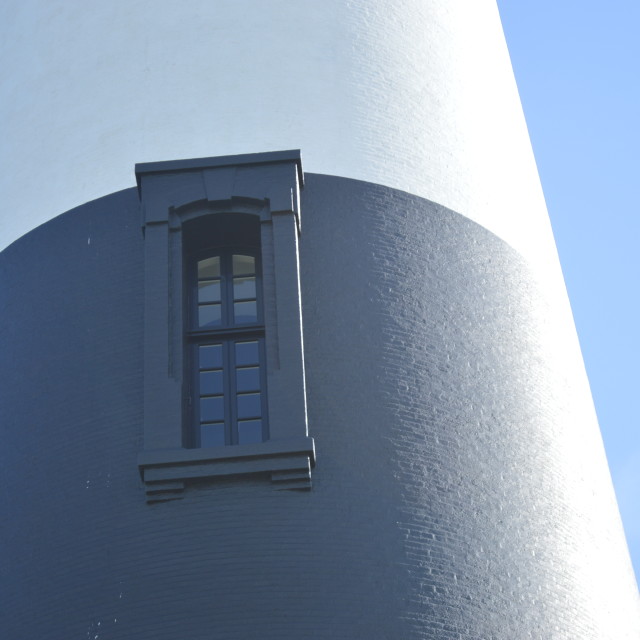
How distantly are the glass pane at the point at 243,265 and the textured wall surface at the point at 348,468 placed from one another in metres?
0.47

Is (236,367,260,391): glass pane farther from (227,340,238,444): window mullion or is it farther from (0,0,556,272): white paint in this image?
(0,0,556,272): white paint

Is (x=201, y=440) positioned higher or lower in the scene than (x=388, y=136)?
lower

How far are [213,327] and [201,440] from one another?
1.07 metres

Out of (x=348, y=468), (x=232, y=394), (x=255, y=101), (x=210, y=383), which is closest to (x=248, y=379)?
(x=232, y=394)

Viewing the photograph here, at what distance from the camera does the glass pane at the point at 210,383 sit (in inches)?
483

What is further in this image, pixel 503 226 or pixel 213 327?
pixel 503 226

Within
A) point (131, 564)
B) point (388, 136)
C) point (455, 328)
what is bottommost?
point (131, 564)

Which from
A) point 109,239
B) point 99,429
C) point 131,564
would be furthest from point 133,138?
point 131,564

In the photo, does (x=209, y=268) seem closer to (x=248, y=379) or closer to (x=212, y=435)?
(x=248, y=379)

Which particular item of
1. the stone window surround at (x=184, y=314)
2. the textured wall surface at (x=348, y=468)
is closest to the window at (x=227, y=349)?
the stone window surround at (x=184, y=314)

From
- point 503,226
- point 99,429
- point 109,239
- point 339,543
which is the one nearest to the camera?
point 339,543

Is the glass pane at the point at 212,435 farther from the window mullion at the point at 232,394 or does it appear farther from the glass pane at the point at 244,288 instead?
the glass pane at the point at 244,288

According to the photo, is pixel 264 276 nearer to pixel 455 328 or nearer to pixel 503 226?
pixel 455 328

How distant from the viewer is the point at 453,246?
13266 millimetres
